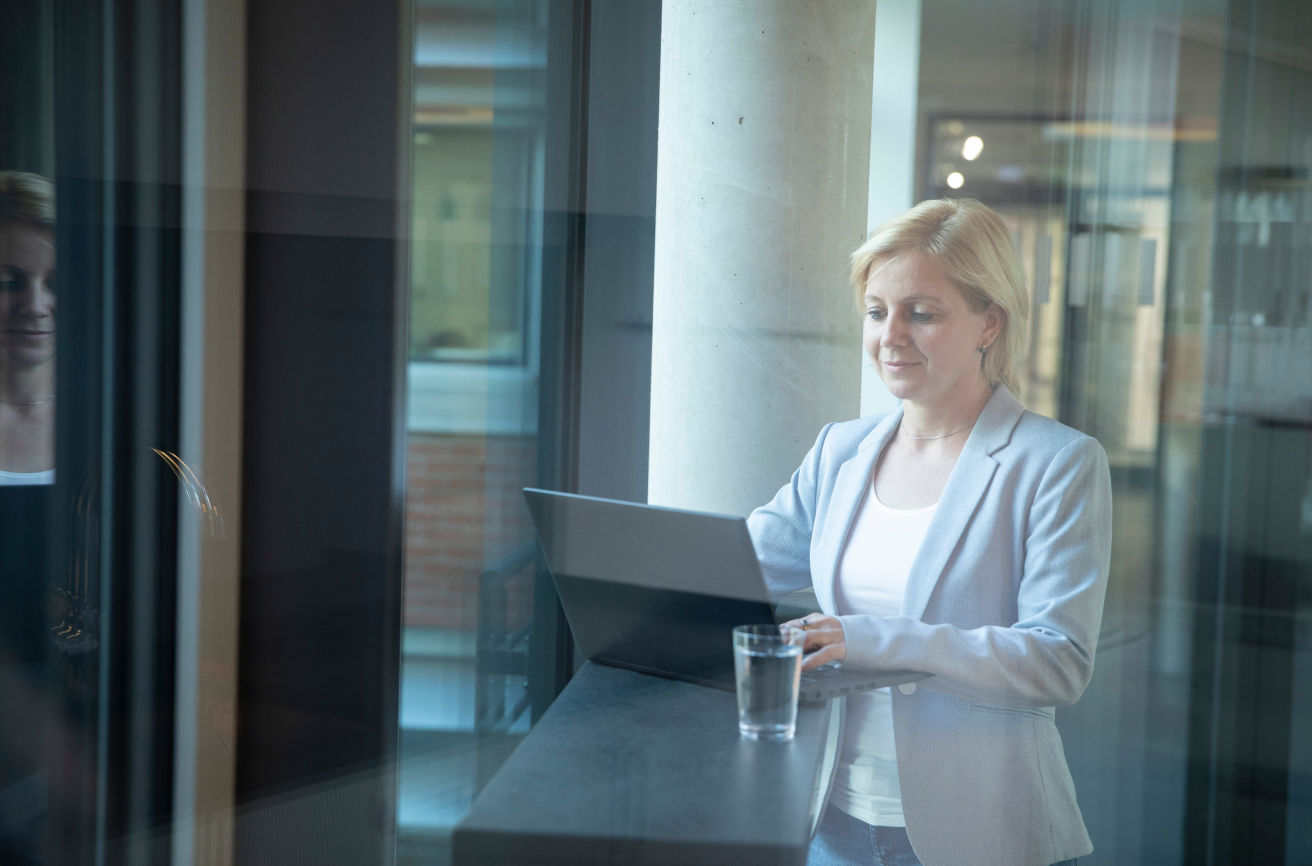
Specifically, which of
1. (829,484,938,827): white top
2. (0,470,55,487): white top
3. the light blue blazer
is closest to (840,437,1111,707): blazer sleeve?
the light blue blazer

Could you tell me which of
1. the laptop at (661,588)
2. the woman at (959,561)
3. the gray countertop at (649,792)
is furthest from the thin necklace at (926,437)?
the gray countertop at (649,792)

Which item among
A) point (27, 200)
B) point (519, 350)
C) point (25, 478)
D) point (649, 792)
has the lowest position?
point (649, 792)

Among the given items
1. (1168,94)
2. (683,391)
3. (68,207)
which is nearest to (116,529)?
(68,207)

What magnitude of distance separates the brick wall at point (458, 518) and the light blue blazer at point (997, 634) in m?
0.55

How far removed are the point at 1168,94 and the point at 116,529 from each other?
5.11 feet

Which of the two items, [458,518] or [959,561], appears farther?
[458,518]

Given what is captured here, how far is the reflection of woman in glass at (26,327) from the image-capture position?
93cm

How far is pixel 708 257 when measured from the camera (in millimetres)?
1562

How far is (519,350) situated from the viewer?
159cm

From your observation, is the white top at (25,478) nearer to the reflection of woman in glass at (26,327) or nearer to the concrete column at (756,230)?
the reflection of woman in glass at (26,327)

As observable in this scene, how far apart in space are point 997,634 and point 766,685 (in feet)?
1.27

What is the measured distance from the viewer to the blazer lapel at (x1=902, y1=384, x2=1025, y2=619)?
1.24m

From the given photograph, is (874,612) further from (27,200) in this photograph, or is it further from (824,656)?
(27,200)

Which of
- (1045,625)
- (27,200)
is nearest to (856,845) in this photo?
(1045,625)
